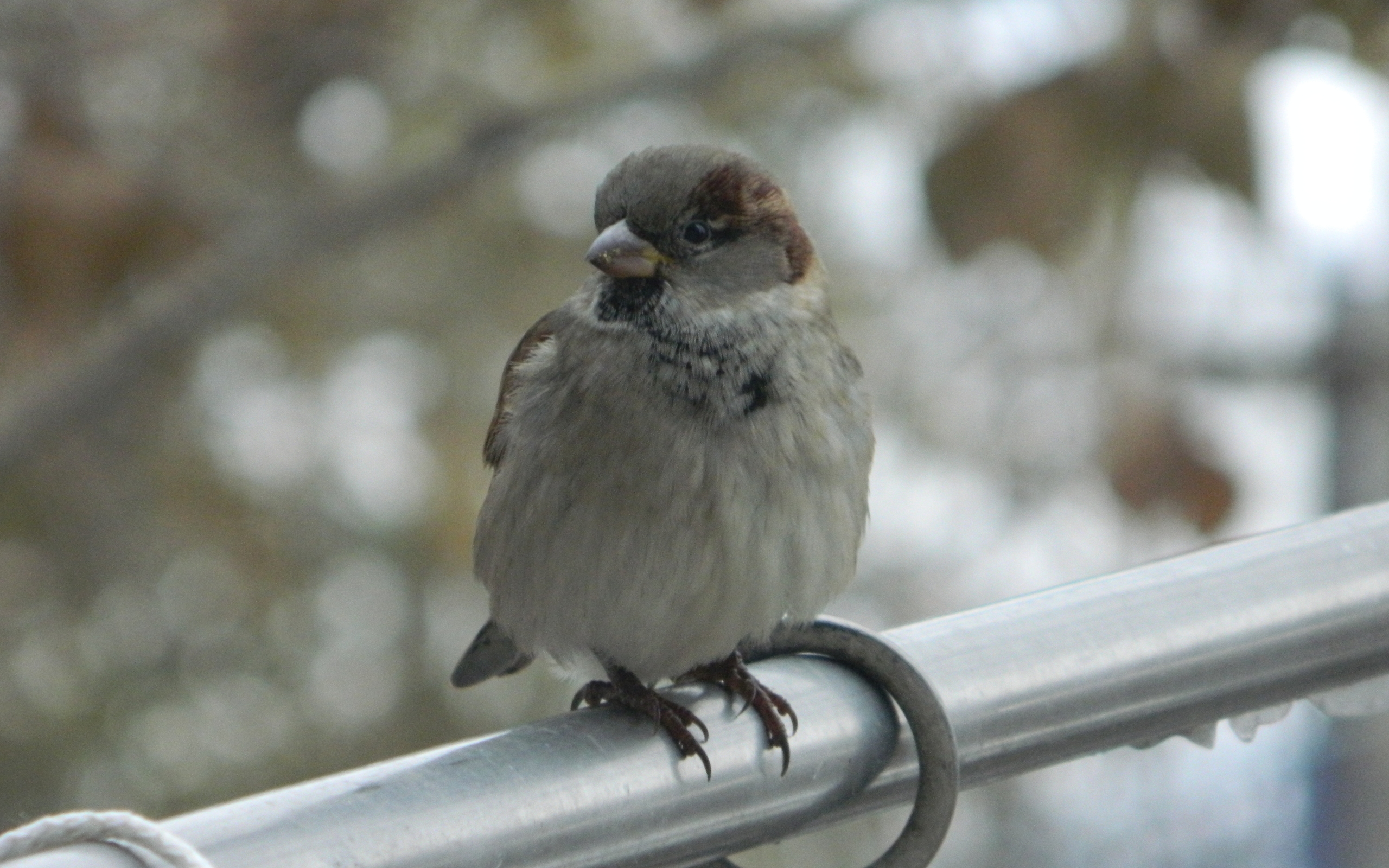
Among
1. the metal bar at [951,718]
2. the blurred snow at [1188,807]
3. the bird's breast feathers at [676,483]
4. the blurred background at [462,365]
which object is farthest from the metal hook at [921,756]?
the blurred snow at [1188,807]

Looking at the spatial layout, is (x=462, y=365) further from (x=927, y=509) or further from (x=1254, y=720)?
(x=1254, y=720)

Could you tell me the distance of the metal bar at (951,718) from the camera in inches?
39.2

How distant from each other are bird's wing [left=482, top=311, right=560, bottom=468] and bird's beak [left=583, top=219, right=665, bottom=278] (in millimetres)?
→ 142

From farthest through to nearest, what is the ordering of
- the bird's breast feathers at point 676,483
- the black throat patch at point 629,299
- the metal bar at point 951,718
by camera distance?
1. the black throat patch at point 629,299
2. the bird's breast feathers at point 676,483
3. the metal bar at point 951,718

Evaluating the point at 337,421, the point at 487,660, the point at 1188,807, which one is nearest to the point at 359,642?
the point at 337,421

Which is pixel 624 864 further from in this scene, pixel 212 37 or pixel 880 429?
pixel 880 429

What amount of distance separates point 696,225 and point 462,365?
7.41 feet

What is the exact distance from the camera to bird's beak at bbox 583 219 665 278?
1857 mm

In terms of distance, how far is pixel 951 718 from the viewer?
118 centimetres

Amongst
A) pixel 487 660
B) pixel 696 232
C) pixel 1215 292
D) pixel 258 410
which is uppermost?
pixel 696 232

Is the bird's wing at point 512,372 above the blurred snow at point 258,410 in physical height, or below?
above

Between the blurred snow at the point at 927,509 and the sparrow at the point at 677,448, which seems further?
the blurred snow at the point at 927,509

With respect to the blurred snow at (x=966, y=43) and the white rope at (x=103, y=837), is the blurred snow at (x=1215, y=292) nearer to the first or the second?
the blurred snow at (x=966, y=43)

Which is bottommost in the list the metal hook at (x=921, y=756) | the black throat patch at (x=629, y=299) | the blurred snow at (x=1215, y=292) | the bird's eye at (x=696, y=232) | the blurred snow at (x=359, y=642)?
the blurred snow at (x=359, y=642)
